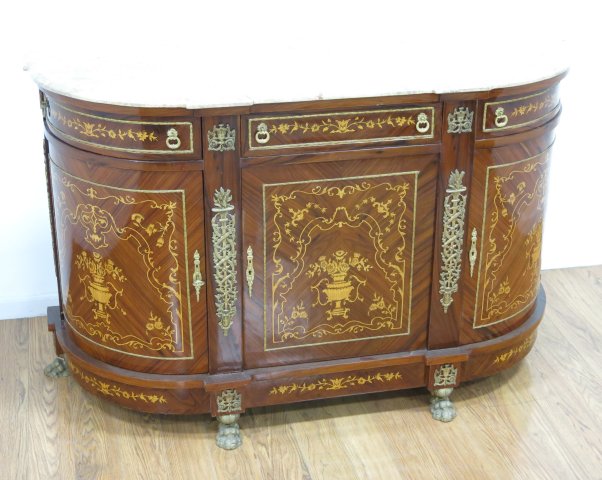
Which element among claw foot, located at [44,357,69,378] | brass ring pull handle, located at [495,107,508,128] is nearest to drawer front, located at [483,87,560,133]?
brass ring pull handle, located at [495,107,508,128]

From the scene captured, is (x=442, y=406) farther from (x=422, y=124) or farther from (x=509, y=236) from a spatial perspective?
(x=422, y=124)

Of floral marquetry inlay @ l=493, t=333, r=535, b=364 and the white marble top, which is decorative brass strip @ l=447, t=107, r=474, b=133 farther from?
floral marquetry inlay @ l=493, t=333, r=535, b=364

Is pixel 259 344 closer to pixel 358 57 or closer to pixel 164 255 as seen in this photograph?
pixel 164 255

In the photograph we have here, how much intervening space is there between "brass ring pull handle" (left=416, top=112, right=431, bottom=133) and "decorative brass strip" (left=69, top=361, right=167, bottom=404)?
3.33ft

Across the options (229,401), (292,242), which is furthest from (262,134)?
(229,401)

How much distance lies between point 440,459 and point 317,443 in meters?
0.35

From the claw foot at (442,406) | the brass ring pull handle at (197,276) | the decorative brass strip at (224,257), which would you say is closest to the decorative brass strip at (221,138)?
the decorative brass strip at (224,257)

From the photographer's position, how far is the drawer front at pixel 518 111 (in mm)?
2859

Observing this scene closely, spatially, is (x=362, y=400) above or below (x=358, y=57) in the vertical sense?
below

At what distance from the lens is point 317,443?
10.0ft

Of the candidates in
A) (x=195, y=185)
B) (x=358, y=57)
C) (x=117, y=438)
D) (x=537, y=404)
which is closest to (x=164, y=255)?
(x=195, y=185)

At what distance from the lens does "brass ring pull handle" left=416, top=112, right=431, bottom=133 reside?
9.27ft

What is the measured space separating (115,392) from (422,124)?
1130 millimetres

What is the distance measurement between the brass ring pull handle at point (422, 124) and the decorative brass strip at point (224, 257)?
521 millimetres
